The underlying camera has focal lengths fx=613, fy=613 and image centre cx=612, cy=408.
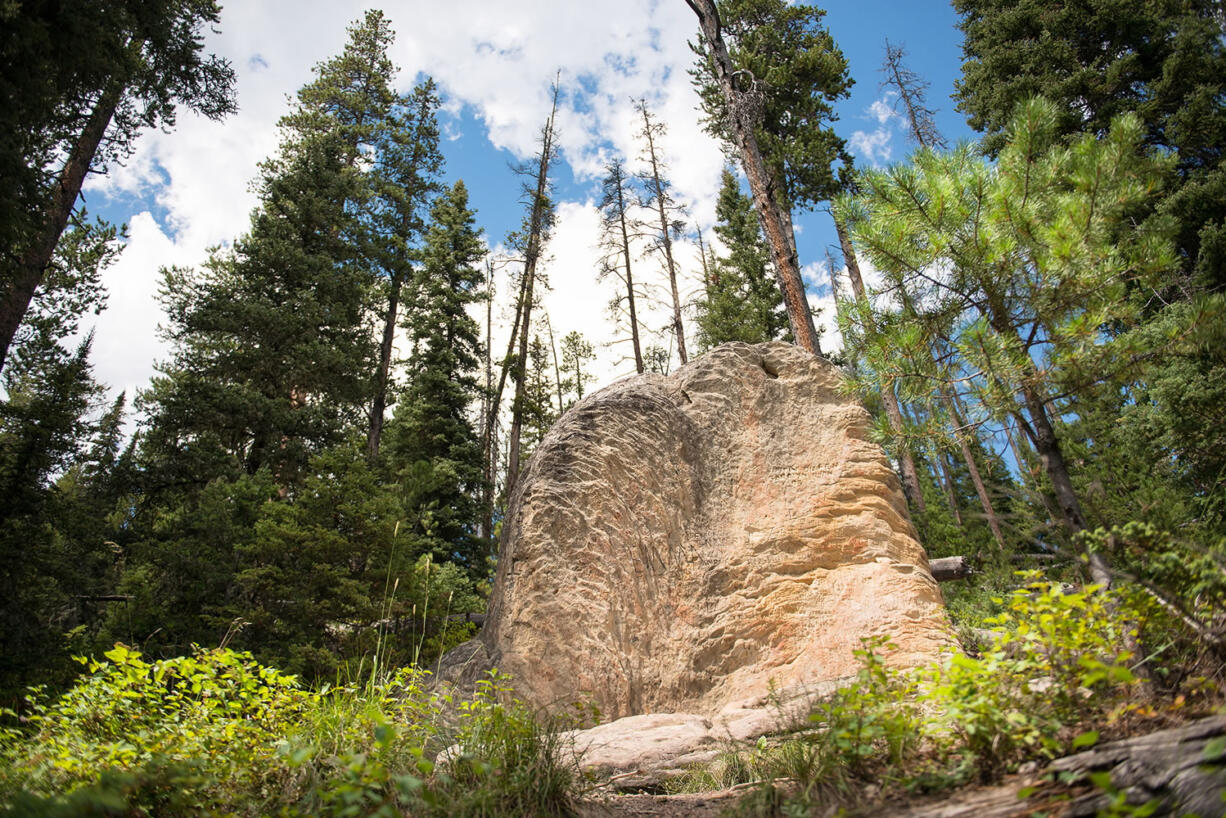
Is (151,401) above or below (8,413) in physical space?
above

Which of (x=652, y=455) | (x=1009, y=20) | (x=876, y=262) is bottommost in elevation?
(x=652, y=455)

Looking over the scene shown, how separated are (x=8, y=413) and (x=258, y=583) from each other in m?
4.15

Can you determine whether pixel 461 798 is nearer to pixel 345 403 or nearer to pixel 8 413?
pixel 8 413

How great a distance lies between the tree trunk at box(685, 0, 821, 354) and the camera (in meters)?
8.48

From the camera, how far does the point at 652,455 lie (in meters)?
7.02

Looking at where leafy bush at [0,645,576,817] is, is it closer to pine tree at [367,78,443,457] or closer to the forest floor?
the forest floor

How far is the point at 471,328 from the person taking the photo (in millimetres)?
19172

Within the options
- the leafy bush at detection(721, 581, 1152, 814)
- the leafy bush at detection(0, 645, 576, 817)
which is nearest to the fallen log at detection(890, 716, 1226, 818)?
the leafy bush at detection(721, 581, 1152, 814)

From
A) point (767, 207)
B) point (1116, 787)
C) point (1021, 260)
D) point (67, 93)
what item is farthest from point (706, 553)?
point (67, 93)

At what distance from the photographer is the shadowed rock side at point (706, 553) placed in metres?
5.64

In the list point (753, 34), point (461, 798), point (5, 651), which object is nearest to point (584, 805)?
point (461, 798)

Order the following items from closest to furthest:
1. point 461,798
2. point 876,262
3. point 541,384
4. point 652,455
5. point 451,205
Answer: point 461,798, point 876,262, point 652,455, point 451,205, point 541,384

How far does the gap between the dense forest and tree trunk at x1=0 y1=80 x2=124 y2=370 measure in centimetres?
6

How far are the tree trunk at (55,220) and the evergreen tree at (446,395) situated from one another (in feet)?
25.2
